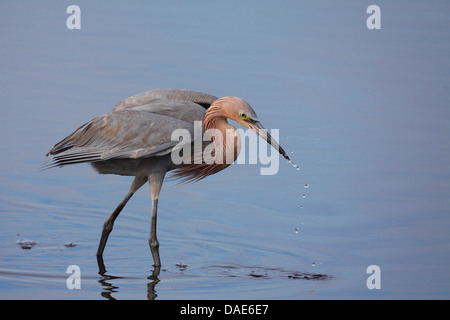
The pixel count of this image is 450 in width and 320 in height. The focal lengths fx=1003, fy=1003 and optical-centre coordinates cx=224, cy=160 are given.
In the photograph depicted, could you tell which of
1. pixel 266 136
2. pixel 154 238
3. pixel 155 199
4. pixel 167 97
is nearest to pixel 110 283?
pixel 154 238

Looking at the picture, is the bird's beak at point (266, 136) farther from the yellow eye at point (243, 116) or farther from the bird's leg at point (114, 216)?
the bird's leg at point (114, 216)

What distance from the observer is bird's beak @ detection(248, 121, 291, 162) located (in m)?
8.79

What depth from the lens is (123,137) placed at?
9141mm

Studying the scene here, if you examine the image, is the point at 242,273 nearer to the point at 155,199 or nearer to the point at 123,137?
the point at 155,199

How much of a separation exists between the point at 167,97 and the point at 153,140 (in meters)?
0.74

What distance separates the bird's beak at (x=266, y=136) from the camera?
8789 mm

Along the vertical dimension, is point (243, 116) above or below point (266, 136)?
above

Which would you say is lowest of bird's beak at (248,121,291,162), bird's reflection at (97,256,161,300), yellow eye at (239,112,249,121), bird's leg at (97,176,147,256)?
bird's reflection at (97,256,161,300)

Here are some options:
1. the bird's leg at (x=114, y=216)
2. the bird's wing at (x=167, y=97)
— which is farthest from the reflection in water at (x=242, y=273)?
the bird's wing at (x=167, y=97)

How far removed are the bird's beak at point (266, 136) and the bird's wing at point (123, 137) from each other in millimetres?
584

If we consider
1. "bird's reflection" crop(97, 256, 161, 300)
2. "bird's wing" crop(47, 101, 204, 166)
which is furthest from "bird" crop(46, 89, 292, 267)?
"bird's reflection" crop(97, 256, 161, 300)

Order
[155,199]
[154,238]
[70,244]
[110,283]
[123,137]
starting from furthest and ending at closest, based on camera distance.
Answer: [70,244] < [154,238] < [155,199] < [123,137] < [110,283]

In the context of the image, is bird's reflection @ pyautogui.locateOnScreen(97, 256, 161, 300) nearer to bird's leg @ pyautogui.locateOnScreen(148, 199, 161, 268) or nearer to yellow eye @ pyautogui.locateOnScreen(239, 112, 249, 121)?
bird's leg @ pyautogui.locateOnScreen(148, 199, 161, 268)
